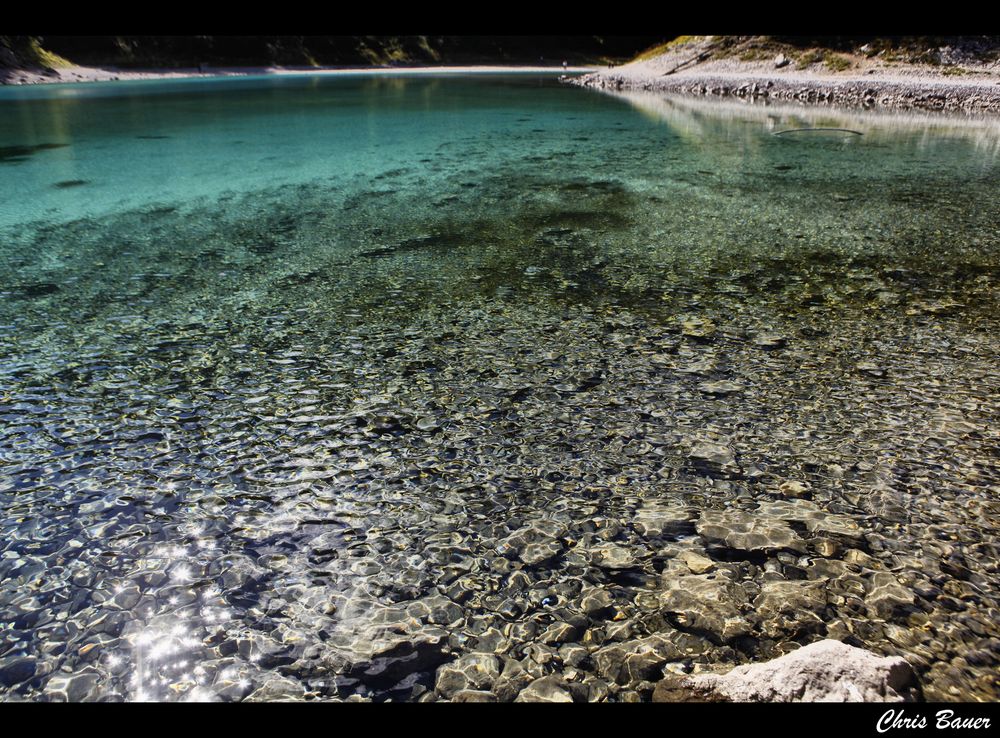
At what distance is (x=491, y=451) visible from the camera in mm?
9156

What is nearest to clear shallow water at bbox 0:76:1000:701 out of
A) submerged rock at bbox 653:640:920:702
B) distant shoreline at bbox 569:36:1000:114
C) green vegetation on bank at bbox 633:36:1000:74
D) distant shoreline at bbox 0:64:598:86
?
submerged rock at bbox 653:640:920:702

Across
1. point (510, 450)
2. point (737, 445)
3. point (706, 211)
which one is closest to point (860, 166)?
point (706, 211)

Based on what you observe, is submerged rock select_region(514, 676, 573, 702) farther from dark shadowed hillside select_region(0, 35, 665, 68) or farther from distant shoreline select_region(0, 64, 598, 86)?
distant shoreline select_region(0, 64, 598, 86)

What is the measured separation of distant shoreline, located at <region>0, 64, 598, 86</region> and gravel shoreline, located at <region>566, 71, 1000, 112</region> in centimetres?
7932

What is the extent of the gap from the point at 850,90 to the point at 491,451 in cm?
6458

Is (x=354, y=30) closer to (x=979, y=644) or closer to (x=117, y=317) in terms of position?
(x=979, y=644)

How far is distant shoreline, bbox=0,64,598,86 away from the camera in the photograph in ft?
358

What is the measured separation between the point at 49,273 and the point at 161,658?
49.1 ft

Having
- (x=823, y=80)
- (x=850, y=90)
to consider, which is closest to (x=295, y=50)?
(x=823, y=80)

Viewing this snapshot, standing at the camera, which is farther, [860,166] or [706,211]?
[860,166]

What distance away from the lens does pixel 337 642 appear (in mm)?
6328

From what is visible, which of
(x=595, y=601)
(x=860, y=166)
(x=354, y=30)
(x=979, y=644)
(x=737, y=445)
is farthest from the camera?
(x=860, y=166)

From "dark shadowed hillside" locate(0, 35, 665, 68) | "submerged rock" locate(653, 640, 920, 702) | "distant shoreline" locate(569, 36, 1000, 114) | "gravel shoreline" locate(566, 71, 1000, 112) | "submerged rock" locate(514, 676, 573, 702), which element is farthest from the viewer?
"dark shadowed hillside" locate(0, 35, 665, 68)

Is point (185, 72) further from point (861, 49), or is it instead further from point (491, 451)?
point (491, 451)
